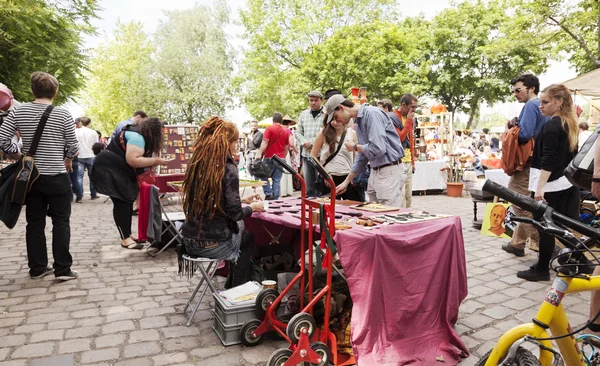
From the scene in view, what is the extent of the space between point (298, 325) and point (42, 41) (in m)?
9.75

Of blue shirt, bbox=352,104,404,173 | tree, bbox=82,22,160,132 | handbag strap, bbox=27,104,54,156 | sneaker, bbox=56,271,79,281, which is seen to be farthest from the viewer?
tree, bbox=82,22,160,132

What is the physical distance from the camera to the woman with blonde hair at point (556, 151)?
4172 mm

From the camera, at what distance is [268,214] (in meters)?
3.63

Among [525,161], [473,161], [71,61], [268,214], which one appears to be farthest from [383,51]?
[268,214]

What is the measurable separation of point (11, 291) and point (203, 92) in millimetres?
37642

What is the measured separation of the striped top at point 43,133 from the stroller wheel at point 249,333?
267 cm

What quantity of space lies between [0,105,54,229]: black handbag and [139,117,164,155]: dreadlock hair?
1.28 metres

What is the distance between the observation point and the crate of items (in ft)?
10.5

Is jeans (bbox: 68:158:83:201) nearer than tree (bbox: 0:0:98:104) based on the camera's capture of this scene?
No

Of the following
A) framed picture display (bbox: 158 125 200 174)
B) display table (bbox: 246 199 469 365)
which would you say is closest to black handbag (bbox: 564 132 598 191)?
display table (bbox: 246 199 469 365)

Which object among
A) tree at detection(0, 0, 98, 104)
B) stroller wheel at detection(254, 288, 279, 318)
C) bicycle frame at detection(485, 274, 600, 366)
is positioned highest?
tree at detection(0, 0, 98, 104)

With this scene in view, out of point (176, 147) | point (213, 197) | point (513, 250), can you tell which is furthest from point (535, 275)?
point (176, 147)

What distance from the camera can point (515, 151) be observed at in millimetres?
→ 5211

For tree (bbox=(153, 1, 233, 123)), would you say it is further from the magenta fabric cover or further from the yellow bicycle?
the yellow bicycle
